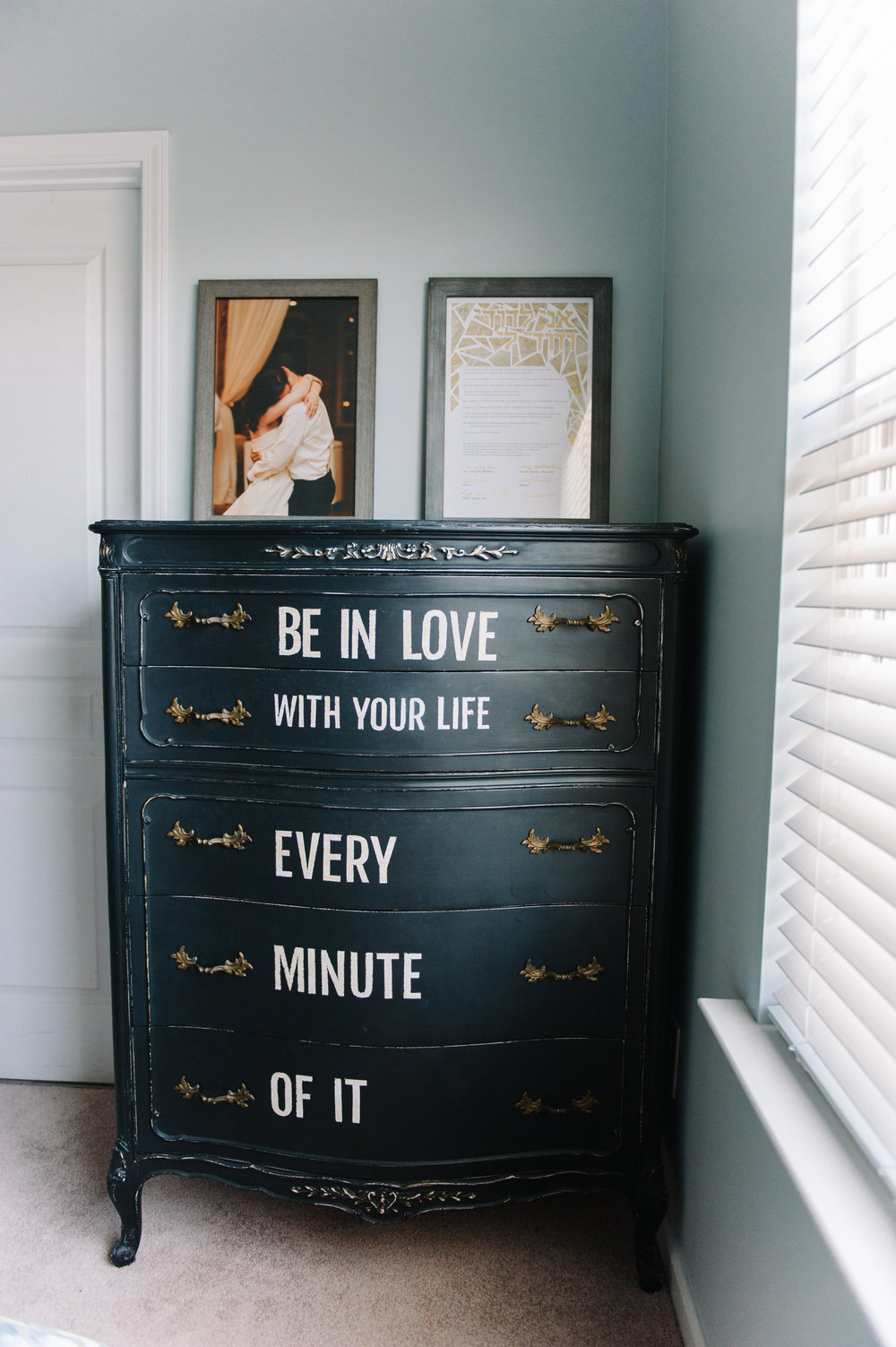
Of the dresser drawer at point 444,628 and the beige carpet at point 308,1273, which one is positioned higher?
the dresser drawer at point 444,628

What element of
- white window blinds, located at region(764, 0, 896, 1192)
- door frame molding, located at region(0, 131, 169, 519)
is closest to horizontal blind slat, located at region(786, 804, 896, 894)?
white window blinds, located at region(764, 0, 896, 1192)

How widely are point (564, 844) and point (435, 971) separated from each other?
0.30 m

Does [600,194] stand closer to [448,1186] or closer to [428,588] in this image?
[428,588]

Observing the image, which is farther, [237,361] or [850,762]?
[237,361]

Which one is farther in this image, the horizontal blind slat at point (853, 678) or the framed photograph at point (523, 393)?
the framed photograph at point (523, 393)

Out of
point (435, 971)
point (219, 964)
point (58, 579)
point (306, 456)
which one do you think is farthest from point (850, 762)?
point (58, 579)

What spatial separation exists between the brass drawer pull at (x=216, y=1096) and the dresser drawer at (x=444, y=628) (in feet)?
2.45

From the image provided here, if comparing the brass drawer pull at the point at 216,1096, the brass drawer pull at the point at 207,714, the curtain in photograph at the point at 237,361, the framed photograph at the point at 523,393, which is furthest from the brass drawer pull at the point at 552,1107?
the curtain in photograph at the point at 237,361

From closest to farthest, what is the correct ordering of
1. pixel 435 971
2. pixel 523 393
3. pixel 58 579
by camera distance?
pixel 435 971
pixel 523 393
pixel 58 579

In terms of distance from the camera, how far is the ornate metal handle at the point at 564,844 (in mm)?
1291

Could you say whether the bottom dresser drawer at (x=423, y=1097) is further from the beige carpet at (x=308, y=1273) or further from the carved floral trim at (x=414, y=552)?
the carved floral trim at (x=414, y=552)

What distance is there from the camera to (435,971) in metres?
1.30

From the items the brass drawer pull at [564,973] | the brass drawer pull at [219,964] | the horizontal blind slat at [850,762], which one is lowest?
the brass drawer pull at [219,964]

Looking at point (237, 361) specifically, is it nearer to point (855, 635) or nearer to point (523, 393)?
point (523, 393)
